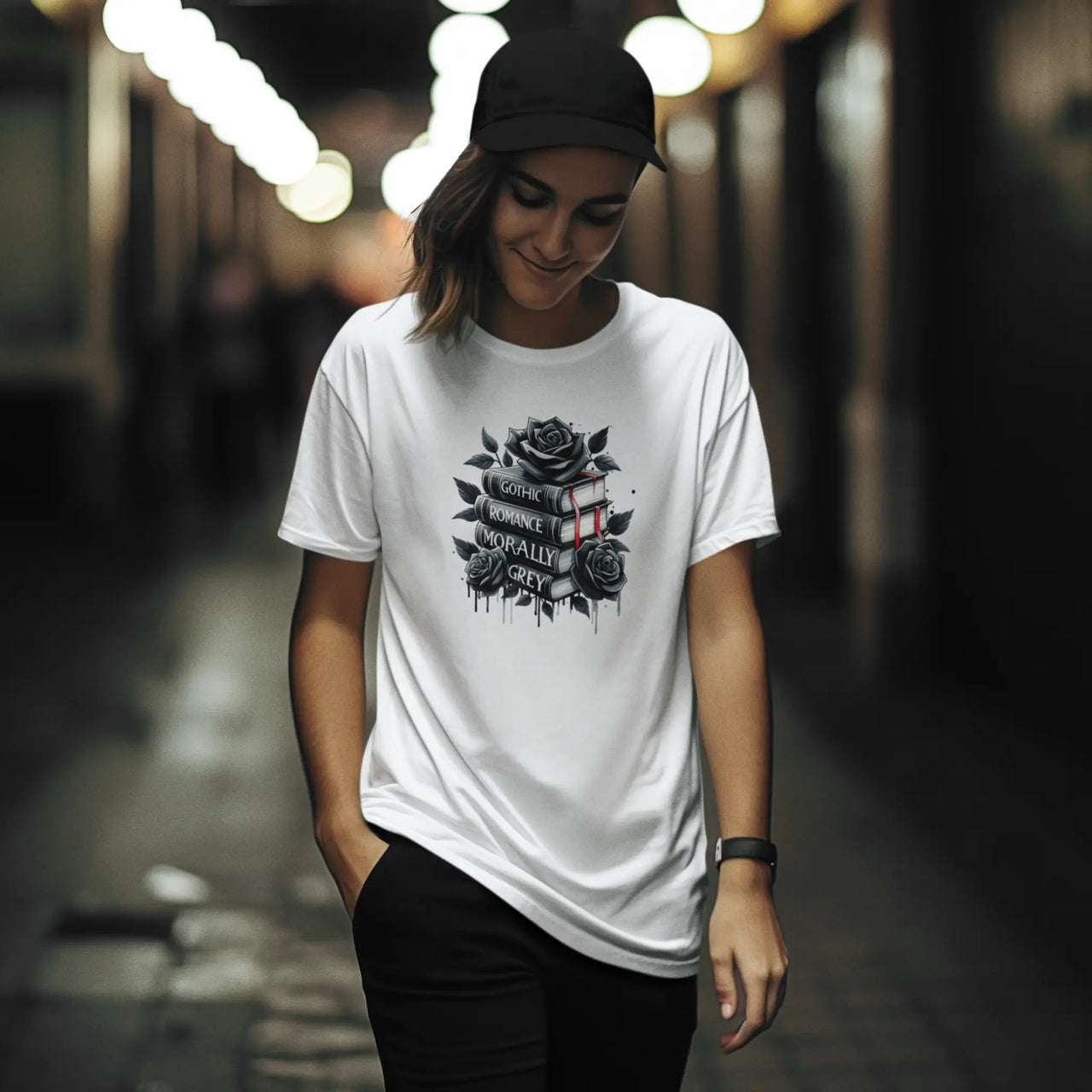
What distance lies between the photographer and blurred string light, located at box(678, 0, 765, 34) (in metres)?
9.96

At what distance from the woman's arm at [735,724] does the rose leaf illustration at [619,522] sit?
3.8 inches

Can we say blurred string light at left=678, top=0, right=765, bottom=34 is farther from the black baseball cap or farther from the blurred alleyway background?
the black baseball cap

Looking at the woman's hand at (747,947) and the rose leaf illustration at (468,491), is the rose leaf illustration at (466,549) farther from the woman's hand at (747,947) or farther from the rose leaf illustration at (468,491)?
the woman's hand at (747,947)

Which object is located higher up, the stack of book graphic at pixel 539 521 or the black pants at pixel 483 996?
the stack of book graphic at pixel 539 521

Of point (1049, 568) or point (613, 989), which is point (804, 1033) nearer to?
point (613, 989)

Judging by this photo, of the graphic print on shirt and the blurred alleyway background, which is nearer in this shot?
the graphic print on shirt

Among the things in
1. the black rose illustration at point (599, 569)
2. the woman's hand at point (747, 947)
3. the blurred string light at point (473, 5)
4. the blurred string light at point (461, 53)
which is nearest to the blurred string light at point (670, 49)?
the blurred string light at point (461, 53)

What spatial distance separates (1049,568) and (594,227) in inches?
217

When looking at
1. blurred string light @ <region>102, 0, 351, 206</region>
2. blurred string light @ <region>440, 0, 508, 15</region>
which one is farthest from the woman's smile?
blurred string light @ <region>102, 0, 351, 206</region>

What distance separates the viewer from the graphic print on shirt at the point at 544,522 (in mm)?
1715

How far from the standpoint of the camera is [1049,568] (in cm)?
680

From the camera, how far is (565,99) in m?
1.62

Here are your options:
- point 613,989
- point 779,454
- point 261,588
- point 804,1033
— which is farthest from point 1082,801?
point 261,588

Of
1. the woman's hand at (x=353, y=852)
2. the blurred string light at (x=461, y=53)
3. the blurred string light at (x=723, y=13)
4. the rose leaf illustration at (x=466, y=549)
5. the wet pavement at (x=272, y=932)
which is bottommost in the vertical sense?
the wet pavement at (x=272, y=932)
